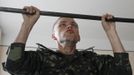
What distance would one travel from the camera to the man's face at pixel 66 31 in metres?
1.75

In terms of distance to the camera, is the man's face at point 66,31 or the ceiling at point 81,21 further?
the ceiling at point 81,21

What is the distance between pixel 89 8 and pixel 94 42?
1014 mm

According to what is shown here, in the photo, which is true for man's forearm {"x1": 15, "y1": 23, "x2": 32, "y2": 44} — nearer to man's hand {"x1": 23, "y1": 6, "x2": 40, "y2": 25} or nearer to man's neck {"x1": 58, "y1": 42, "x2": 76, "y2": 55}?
man's hand {"x1": 23, "y1": 6, "x2": 40, "y2": 25}

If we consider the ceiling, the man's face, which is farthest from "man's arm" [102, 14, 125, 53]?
the ceiling

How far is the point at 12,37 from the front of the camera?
12.0ft

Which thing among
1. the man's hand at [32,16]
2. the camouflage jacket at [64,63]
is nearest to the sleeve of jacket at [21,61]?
the camouflage jacket at [64,63]

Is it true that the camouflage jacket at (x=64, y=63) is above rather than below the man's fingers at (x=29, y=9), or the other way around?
below

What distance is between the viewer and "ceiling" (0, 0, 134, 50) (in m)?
2.86

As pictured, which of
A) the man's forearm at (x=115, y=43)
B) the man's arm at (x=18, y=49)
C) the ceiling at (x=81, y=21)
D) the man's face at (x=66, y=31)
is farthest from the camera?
the ceiling at (x=81, y=21)

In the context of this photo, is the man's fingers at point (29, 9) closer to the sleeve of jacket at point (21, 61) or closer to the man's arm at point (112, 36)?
the sleeve of jacket at point (21, 61)

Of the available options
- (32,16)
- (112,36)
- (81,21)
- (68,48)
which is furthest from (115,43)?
(81,21)

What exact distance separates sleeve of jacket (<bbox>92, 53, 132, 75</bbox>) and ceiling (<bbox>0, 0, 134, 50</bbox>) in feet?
4.03

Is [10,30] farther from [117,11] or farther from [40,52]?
[40,52]

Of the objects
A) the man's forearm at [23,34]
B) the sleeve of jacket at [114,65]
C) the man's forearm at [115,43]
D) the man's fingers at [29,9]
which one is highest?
the man's fingers at [29,9]
